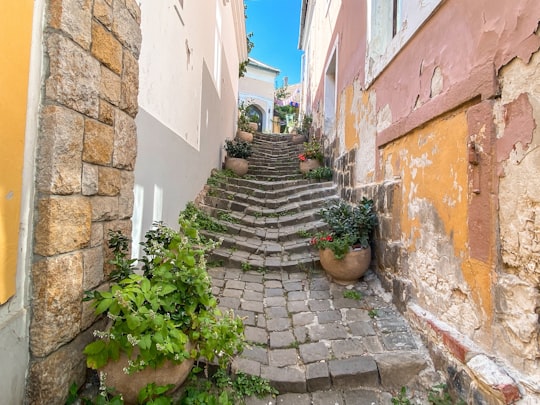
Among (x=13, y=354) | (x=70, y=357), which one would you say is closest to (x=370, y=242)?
(x=70, y=357)

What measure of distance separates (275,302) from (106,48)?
87.0 inches

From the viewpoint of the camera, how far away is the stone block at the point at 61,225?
120cm

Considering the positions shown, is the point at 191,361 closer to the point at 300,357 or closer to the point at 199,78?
the point at 300,357

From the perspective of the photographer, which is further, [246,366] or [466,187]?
[246,366]

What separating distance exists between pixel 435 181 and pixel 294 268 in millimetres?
1792

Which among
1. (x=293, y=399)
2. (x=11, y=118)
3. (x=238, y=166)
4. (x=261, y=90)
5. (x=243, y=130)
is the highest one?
(x=261, y=90)

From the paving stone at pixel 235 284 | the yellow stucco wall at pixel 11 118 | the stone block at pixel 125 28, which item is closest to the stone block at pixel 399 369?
the paving stone at pixel 235 284

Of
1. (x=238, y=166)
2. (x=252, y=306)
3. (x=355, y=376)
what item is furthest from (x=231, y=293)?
(x=238, y=166)

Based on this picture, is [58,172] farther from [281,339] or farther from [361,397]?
[361,397]

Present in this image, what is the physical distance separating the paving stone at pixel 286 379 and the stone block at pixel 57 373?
98 cm

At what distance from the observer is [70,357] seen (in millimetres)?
1325

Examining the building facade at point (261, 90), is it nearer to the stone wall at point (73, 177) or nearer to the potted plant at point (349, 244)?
the potted plant at point (349, 244)

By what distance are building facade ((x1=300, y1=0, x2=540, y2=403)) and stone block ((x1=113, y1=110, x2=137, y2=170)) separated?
1.84m

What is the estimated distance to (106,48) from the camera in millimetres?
1493
